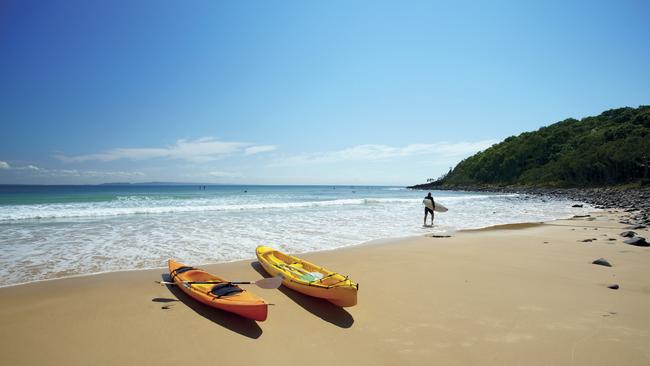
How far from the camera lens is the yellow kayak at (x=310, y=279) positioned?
16.5ft

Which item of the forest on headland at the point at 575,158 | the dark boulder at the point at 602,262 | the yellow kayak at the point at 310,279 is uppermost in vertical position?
the forest on headland at the point at 575,158

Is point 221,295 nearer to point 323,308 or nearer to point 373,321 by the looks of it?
point 323,308

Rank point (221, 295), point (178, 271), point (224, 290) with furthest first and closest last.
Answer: point (178, 271) → point (224, 290) → point (221, 295)

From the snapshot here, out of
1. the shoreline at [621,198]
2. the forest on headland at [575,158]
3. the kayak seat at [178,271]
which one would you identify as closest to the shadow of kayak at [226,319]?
the kayak seat at [178,271]

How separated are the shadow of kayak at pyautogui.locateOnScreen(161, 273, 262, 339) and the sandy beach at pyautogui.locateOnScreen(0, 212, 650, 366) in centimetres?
3

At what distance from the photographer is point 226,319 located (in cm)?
496

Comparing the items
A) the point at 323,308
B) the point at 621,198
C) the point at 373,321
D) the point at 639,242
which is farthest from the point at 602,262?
the point at 621,198

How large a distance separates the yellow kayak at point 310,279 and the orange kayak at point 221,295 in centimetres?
84

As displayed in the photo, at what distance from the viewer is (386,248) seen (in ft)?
34.4

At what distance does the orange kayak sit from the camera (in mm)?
4578

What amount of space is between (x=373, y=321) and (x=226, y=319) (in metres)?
2.24

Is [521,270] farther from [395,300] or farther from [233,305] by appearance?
[233,305]

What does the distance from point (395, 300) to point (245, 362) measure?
2903mm

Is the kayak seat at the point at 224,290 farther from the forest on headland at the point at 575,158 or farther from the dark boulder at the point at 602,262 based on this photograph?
the forest on headland at the point at 575,158
